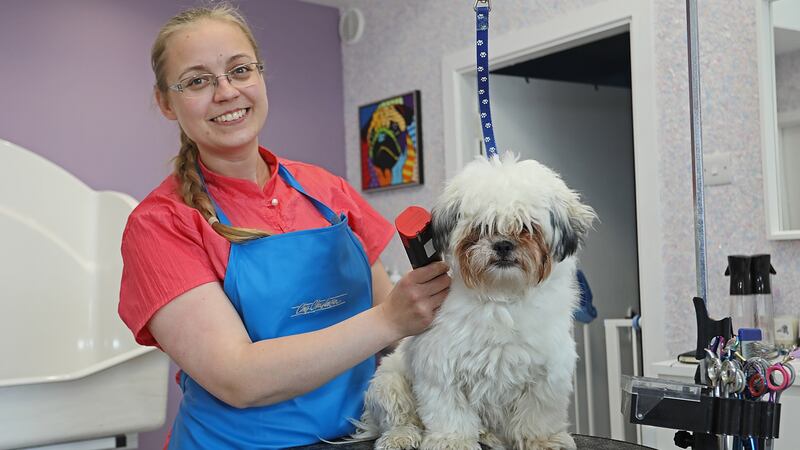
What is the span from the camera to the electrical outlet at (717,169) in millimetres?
2676

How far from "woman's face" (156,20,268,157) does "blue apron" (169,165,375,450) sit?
14 cm

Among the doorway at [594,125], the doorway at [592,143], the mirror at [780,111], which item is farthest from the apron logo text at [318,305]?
the doorway at [592,143]

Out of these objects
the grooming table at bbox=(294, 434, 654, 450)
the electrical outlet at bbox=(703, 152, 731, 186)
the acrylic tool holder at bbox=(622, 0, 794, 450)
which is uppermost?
the electrical outlet at bbox=(703, 152, 731, 186)

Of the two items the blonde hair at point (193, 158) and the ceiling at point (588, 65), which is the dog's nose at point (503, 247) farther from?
the ceiling at point (588, 65)

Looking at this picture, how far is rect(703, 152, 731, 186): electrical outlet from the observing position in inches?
105

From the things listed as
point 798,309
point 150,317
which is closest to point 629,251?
point 798,309

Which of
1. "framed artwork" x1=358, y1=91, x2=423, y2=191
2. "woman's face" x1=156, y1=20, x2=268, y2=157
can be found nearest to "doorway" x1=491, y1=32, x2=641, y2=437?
"framed artwork" x1=358, y1=91, x2=423, y2=191

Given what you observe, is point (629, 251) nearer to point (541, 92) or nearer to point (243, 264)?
point (541, 92)

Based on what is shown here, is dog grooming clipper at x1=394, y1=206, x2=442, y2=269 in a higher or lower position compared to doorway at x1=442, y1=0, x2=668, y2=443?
lower

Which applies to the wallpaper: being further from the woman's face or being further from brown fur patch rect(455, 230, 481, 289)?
the woman's face

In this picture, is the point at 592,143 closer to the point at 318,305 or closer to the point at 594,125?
the point at 594,125

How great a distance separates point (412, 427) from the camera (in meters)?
1.44

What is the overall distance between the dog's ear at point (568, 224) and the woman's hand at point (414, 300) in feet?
0.62

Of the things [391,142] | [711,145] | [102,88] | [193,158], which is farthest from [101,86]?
[711,145]
